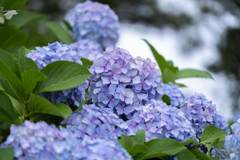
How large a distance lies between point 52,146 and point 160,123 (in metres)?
0.45

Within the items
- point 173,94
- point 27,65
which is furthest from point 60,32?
point 27,65

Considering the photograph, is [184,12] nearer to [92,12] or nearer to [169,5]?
[169,5]

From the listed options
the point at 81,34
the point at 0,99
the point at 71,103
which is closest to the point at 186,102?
the point at 71,103

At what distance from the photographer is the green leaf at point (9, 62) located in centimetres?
108

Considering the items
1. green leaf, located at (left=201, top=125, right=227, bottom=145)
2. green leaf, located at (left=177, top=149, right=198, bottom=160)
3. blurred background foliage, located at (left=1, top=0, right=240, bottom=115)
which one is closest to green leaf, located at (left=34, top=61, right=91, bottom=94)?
green leaf, located at (left=177, top=149, right=198, bottom=160)

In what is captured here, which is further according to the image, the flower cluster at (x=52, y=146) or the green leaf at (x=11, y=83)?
the green leaf at (x=11, y=83)

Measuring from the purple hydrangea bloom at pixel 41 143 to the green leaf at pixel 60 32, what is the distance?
161 centimetres

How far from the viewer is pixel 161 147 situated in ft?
3.43

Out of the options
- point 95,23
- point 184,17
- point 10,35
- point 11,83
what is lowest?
point 10,35

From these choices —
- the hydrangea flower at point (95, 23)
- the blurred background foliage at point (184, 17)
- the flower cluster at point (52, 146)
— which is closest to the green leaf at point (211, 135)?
the flower cluster at point (52, 146)

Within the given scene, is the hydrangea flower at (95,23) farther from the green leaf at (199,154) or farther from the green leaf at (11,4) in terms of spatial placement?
the green leaf at (199,154)

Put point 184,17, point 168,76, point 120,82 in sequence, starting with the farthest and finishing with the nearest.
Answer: point 184,17
point 168,76
point 120,82

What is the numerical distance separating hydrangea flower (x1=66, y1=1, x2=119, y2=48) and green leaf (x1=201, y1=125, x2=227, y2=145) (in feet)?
4.24

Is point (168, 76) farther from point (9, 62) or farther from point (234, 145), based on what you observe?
point (9, 62)
